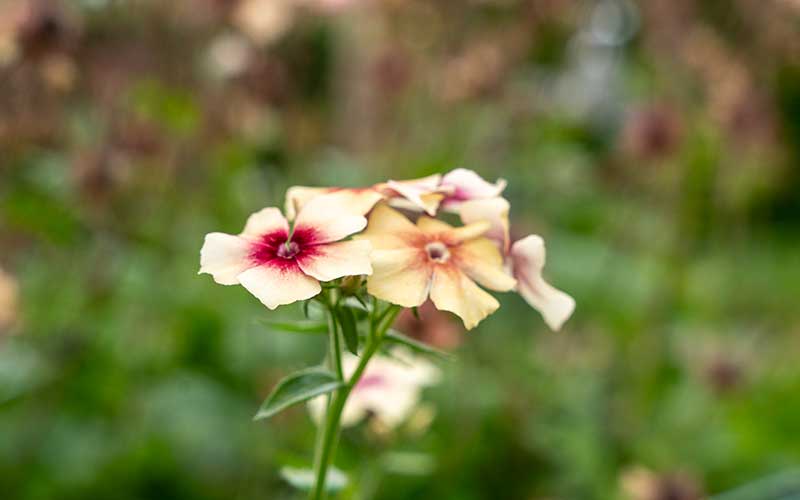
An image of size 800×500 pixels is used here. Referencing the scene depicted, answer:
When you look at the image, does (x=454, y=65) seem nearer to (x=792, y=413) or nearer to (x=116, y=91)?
(x=116, y=91)

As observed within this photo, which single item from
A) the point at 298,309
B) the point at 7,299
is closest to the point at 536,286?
the point at 7,299

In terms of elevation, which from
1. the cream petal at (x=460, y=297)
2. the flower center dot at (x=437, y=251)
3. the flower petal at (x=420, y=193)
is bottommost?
the cream petal at (x=460, y=297)

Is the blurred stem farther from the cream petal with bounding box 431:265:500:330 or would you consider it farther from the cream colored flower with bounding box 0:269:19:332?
the cream colored flower with bounding box 0:269:19:332

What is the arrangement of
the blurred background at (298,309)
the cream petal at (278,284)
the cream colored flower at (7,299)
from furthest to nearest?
the blurred background at (298,309) → the cream colored flower at (7,299) → the cream petal at (278,284)

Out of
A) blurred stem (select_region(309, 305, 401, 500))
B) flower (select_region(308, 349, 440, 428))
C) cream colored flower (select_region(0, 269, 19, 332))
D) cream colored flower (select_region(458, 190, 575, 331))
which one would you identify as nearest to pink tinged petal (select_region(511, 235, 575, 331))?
cream colored flower (select_region(458, 190, 575, 331))

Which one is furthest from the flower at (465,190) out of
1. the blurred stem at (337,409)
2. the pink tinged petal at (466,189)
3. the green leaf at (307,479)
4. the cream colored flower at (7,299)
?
the cream colored flower at (7,299)

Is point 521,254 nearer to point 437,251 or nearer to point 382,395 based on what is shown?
point 437,251

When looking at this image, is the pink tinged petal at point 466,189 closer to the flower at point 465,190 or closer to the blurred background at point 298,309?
the flower at point 465,190
